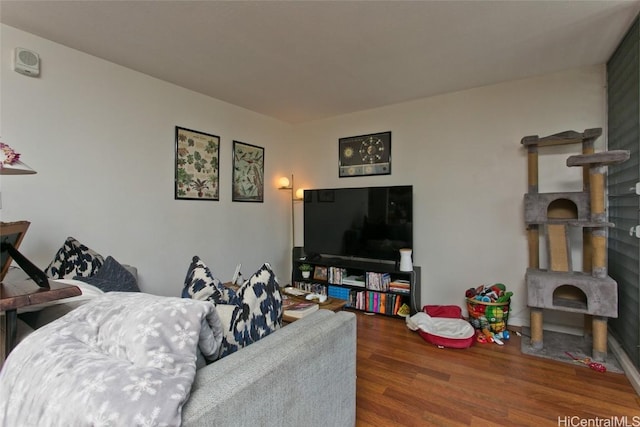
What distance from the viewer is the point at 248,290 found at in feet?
3.76

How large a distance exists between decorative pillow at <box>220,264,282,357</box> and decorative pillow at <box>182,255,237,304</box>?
0.07 meters

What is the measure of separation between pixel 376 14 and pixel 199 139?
6.65ft

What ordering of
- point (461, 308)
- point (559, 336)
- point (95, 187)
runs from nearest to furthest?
point (95, 187) → point (559, 336) → point (461, 308)

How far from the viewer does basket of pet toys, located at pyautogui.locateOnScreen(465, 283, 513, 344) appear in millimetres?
2598

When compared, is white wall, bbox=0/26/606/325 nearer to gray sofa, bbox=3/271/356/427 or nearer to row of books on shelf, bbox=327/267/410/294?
row of books on shelf, bbox=327/267/410/294

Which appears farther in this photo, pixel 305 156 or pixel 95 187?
pixel 305 156

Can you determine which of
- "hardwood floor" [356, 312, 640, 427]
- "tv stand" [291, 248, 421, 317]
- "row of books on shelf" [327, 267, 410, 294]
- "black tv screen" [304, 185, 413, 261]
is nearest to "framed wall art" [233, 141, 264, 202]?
"black tv screen" [304, 185, 413, 261]

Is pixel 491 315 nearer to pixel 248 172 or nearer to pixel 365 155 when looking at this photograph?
pixel 365 155

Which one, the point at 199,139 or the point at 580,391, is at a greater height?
the point at 199,139

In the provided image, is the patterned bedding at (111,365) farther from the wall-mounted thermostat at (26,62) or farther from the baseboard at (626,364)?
the baseboard at (626,364)

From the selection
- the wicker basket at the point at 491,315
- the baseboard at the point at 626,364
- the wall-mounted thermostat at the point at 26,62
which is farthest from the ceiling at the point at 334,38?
the baseboard at the point at 626,364

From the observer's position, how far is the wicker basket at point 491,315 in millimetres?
2607

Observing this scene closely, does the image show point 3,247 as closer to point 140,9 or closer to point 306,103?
point 140,9

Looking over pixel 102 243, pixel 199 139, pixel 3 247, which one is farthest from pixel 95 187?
pixel 3 247
